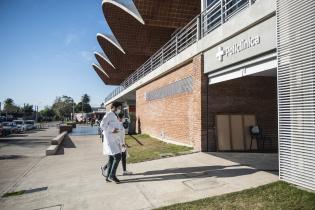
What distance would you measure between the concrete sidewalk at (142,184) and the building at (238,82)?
4.67ft

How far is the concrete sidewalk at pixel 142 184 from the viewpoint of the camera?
628 cm

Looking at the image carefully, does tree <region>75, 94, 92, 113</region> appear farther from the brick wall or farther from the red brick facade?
the red brick facade

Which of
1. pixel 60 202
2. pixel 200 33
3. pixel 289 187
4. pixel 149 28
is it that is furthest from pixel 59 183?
pixel 149 28

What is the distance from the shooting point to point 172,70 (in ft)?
53.4

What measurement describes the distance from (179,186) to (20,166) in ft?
25.4

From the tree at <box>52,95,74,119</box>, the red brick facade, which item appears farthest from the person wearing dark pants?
the tree at <box>52,95,74,119</box>

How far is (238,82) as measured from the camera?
41.8ft

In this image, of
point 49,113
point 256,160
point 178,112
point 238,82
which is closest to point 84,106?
point 49,113

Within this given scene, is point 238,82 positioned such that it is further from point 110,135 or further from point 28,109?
point 28,109

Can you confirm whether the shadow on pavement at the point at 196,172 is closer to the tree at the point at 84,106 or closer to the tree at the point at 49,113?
the tree at the point at 84,106

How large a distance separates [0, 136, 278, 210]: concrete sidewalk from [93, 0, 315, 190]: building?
4.67 ft

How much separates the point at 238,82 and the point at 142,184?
7.14 metres

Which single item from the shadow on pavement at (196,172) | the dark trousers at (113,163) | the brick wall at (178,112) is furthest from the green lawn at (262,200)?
the brick wall at (178,112)

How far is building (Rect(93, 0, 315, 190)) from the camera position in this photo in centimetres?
611
